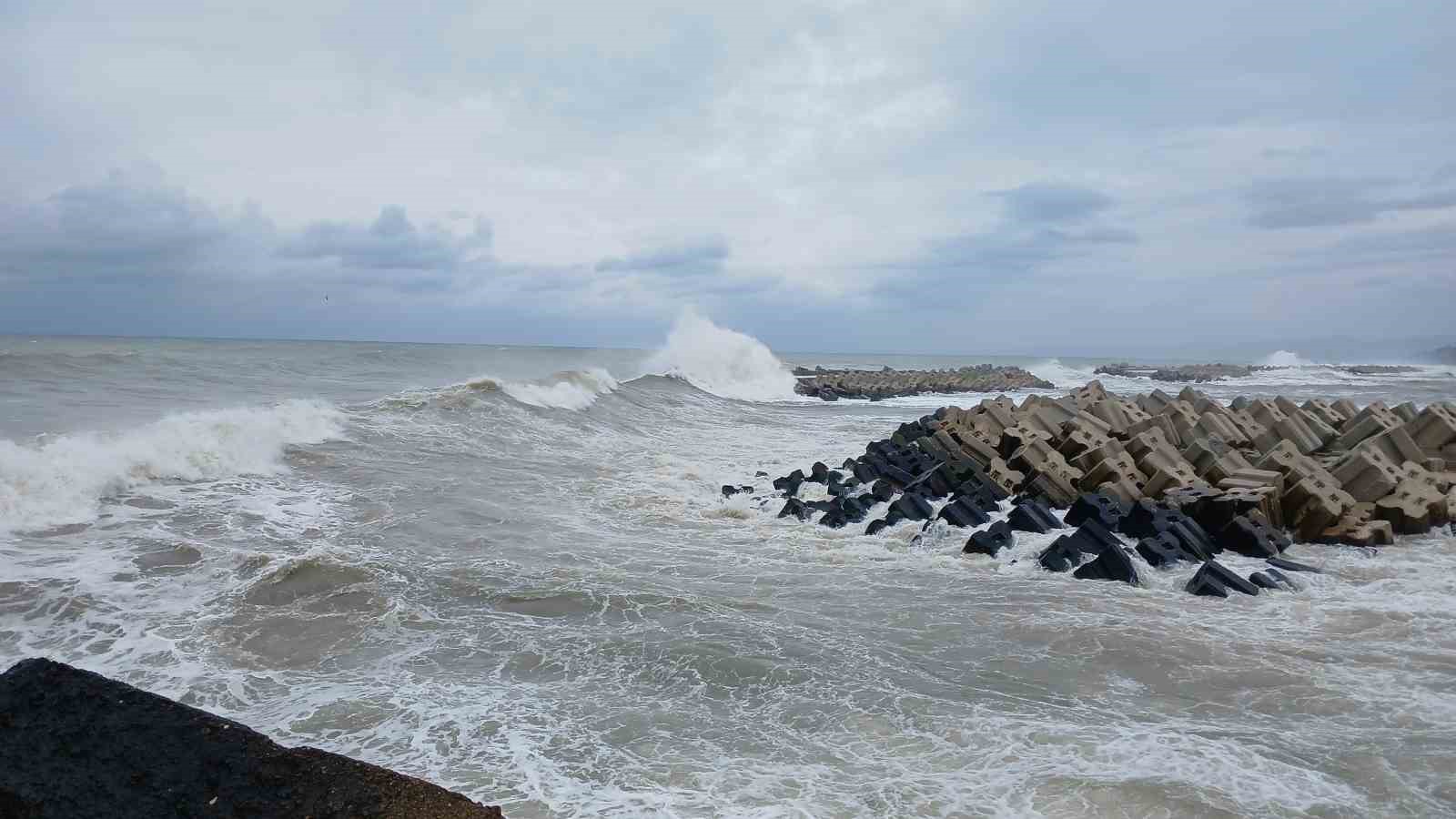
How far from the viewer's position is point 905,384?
3969 centimetres

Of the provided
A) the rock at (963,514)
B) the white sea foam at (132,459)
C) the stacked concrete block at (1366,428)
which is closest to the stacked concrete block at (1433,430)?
the stacked concrete block at (1366,428)

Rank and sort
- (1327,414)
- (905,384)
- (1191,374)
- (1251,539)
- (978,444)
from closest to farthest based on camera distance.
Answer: (1251,539)
(978,444)
(1327,414)
(905,384)
(1191,374)

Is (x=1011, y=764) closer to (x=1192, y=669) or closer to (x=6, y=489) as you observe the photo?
(x=1192, y=669)

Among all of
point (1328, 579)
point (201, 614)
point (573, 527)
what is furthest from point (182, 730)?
point (1328, 579)

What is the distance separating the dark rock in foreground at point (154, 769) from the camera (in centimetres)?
229

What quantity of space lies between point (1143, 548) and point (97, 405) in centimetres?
1721

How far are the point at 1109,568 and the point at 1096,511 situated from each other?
5.18 feet

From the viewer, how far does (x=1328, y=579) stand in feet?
23.6

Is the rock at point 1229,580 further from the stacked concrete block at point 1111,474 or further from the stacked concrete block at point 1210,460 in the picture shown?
the stacked concrete block at point 1111,474

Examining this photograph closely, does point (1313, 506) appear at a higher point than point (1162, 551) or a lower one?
higher

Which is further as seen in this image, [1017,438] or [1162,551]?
[1017,438]

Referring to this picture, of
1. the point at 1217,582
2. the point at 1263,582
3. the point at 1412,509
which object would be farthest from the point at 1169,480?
the point at 1217,582

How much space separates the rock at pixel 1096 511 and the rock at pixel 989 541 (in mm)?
872

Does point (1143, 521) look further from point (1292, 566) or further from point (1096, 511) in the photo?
point (1292, 566)
